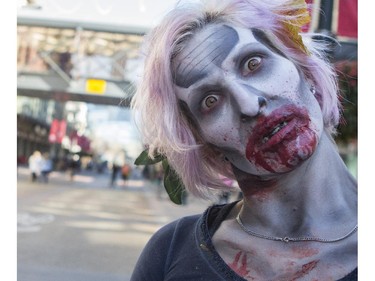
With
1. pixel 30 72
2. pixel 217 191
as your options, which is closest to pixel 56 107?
pixel 30 72

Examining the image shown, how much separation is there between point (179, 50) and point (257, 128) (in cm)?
20

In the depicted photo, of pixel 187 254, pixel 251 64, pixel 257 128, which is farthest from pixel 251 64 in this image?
pixel 187 254

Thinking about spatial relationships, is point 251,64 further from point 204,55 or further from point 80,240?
point 80,240

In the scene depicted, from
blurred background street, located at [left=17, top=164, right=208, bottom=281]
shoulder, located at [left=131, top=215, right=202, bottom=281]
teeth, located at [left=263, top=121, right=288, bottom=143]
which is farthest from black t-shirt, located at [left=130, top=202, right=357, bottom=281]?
blurred background street, located at [left=17, top=164, right=208, bottom=281]

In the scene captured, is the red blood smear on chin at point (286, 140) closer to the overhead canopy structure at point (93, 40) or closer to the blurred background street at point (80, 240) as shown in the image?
the overhead canopy structure at point (93, 40)

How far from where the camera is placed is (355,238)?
731 millimetres

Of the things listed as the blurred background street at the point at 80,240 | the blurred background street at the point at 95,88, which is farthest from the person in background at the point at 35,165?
the blurred background street at the point at 80,240

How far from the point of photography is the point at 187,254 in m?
0.87

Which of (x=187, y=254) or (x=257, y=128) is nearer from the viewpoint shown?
(x=257, y=128)

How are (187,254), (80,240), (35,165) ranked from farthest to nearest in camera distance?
(35,165)
(80,240)
(187,254)

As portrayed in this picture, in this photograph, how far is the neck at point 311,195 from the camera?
0.76 m

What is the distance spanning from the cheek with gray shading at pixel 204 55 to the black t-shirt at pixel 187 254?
289 mm
